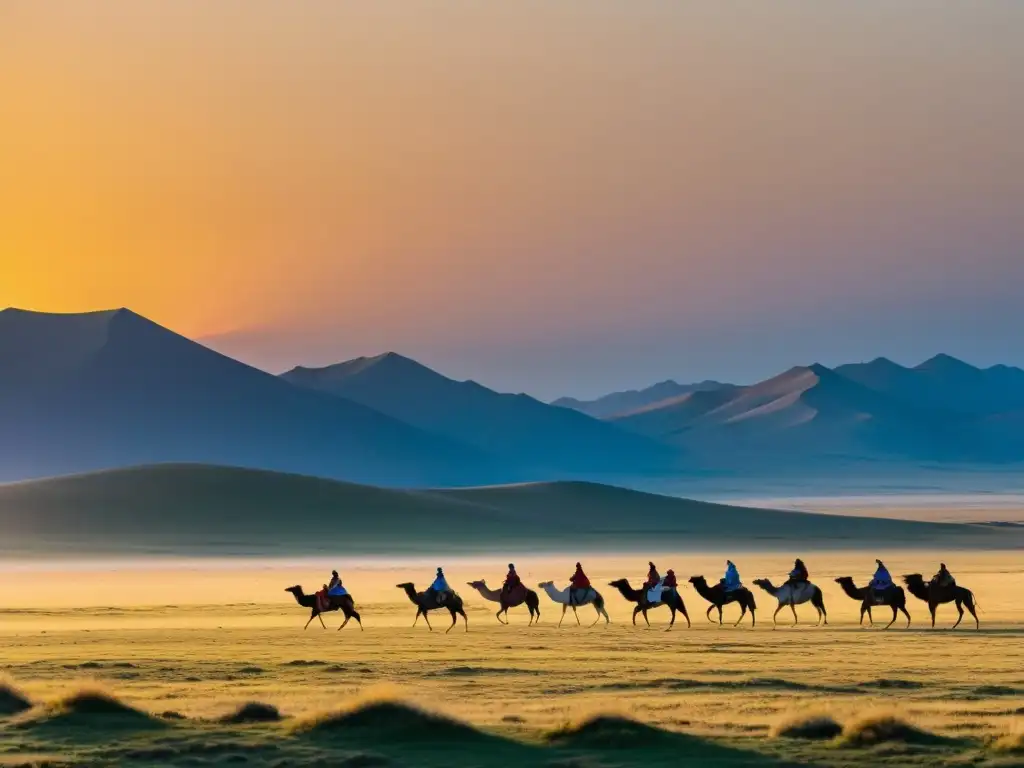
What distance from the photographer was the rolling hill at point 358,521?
10419 cm

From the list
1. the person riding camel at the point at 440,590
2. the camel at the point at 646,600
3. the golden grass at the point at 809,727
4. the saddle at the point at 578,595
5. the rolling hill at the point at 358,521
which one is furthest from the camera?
the rolling hill at the point at 358,521

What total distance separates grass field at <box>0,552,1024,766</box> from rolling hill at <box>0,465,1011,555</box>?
160 ft

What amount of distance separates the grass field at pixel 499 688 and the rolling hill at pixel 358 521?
1918 inches

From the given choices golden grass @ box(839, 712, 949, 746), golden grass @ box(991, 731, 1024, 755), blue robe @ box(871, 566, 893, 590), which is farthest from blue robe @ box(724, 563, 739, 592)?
golden grass @ box(991, 731, 1024, 755)

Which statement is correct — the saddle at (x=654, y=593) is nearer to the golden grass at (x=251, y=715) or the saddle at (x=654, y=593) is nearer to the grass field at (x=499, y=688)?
the grass field at (x=499, y=688)

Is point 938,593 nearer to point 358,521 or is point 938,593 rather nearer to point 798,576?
point 798,576

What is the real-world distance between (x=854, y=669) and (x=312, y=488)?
97.8m

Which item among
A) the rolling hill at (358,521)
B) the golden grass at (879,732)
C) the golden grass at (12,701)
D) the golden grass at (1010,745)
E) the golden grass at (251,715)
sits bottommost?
the golden grass at (1010,745)

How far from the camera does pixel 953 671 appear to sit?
102ft

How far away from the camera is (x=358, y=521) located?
385 ft

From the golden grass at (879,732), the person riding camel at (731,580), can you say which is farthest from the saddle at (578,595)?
the golden grass at (879,732)

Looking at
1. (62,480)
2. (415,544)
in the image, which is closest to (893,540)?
(415,544)

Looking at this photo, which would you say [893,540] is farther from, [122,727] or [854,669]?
[122,727]

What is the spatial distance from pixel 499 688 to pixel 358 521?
8908 centimetres
